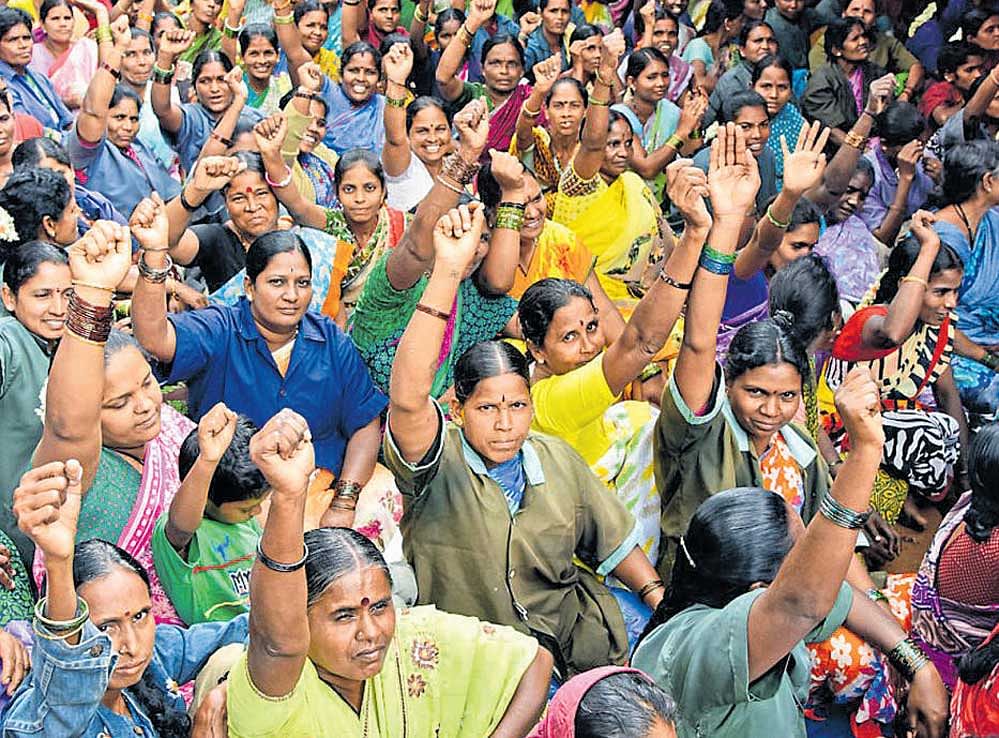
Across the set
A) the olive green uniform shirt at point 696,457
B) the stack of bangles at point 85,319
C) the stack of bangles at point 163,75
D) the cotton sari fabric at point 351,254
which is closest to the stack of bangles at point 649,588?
the olive green uniform shirt at point 696,457

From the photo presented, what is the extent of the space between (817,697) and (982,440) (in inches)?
33.2

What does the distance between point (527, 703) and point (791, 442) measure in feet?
3.89

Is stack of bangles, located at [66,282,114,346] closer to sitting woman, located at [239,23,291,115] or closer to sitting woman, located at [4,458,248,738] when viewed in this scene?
sitting woman, located at [4,458,248,738]

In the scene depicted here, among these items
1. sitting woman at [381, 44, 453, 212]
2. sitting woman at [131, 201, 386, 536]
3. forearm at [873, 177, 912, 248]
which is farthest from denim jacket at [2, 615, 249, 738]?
forearm at [873, 177, 912, 248]

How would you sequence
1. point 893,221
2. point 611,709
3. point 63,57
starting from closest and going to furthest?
1. point 611,709
2. point 893,221
3. point 63,57

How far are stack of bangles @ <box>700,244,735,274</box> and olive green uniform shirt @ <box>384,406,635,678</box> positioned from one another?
525 mm

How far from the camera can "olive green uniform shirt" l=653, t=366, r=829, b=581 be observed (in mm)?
3025

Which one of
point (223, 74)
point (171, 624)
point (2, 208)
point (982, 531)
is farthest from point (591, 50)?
point (171, 624)

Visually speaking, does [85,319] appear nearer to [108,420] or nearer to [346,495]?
[108,420]

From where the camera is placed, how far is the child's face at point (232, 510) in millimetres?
2885

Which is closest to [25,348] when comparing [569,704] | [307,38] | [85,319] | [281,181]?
[85,319]

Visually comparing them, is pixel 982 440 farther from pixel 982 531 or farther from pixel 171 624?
pixel 171 624

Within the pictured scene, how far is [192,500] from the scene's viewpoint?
268cm

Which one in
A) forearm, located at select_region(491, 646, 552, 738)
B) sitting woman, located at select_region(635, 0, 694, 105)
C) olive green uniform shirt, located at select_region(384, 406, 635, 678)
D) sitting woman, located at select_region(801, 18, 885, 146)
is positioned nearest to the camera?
forearm, located at select_region(491, 646, 552, 738)
